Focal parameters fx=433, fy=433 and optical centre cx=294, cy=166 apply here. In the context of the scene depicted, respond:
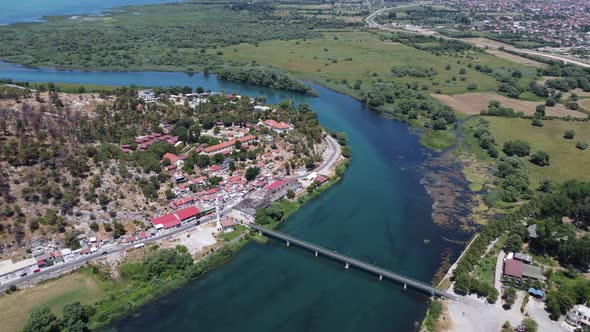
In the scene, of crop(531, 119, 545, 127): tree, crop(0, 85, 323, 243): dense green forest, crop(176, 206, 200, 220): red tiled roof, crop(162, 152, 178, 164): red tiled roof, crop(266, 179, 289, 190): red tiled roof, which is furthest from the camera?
crop(531, 119, 545, 127): tree

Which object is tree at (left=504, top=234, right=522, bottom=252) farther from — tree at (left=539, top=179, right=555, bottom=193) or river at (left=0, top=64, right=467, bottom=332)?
tree at (left=539, top=179, right=555, bottom=193)

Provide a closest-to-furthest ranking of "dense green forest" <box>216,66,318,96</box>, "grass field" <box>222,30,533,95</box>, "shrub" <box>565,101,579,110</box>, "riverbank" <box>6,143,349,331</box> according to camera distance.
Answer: "riverbank" <box>6,143,349,331</box>
"shrub" <box>565,101,579,110</box>
"dense green forest" <box>216,66,318,96</box>
"grass field" <box>222,30,533,95</box>

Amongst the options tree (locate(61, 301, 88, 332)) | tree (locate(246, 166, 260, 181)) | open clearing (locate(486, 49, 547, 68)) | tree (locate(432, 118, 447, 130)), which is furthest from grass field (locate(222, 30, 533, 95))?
tree (locate(61, 301, 88, 332))

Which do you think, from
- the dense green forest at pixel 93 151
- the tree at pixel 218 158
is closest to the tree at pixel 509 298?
the dense green forest at pixel 93 151

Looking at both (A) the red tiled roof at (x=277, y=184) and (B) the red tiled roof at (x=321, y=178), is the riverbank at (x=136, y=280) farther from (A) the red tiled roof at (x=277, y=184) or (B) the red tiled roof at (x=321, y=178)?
(B) the red tiled roof at (x=321, y=178)

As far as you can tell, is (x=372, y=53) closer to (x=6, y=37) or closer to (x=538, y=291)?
(x=538, y=291)

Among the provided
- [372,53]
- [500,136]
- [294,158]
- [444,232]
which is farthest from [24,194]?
[372,53]
